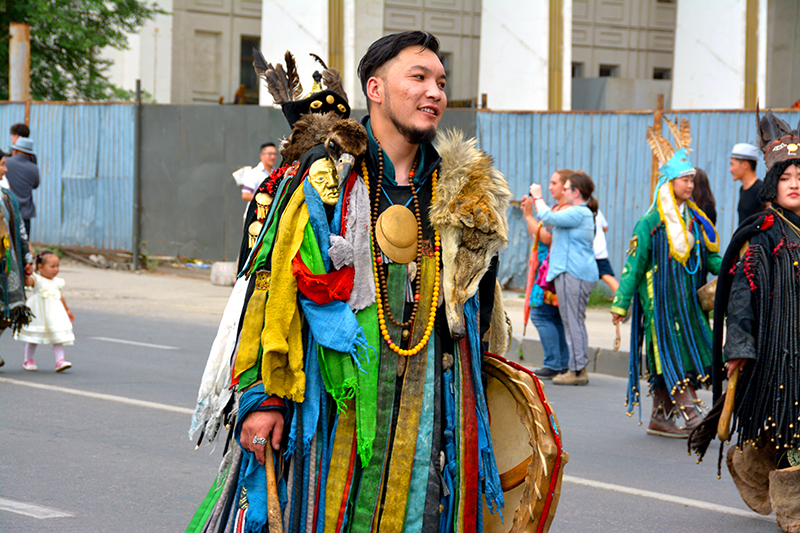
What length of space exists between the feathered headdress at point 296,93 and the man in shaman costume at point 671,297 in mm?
4192

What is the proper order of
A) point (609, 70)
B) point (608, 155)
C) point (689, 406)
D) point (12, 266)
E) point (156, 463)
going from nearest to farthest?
1. point (156, 463)
2. point (689, 406)
3. point (12, 266)
4. point (608, 155)
5. point (609, 70)

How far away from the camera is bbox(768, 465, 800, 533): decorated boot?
4.74m

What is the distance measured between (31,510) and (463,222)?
2907 millimetres

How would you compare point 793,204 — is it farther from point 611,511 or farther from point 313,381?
point 313,381

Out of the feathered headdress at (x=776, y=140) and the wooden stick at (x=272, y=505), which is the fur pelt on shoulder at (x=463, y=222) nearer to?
the wooden stick at (x=272, y=505)

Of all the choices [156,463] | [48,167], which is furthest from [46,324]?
[48,167]

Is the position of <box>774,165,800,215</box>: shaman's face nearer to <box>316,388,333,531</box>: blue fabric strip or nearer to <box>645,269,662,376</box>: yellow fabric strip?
<box>645,269,662,376</box>: yellow fabric strip

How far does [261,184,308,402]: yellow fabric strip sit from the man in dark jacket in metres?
11.1

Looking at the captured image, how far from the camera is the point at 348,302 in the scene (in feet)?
9.59

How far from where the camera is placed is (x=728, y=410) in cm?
478

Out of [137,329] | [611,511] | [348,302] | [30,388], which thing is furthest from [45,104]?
[348,302]

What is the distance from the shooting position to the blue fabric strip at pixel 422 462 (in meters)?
2.92

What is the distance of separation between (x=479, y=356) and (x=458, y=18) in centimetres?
2591

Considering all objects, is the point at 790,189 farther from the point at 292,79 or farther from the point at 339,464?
the point at 339,464
